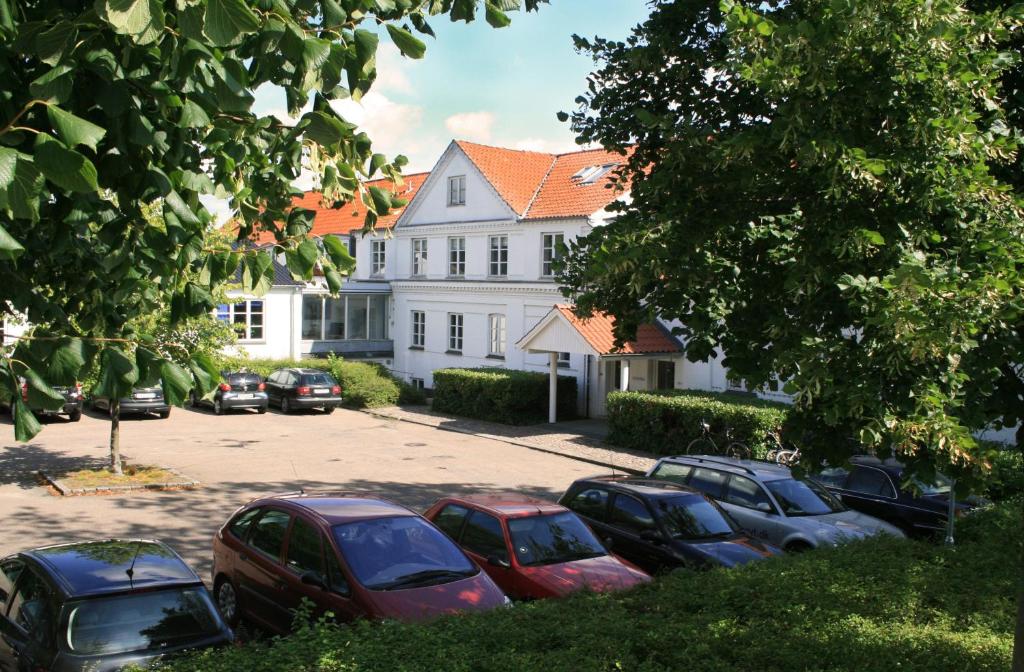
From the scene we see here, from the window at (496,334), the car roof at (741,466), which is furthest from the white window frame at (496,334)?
the car roof at (741,466)

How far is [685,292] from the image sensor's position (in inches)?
296

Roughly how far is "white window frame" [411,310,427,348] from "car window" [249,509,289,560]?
27.3m

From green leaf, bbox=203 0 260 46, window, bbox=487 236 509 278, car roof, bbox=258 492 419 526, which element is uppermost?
window, bbox=487 236 509 278

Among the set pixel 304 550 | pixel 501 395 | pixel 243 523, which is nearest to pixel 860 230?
pixel 304 550

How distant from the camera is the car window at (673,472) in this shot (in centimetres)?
1418

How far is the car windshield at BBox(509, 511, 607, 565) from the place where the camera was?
987cm

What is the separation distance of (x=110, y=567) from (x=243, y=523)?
231cm

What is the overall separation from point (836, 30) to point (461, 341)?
29.1 metres

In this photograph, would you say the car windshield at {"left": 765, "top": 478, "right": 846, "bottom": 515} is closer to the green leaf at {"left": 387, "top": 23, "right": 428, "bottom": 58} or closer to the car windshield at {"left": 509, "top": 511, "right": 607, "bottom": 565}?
the car windshield at {"left": 509, "top": 511, "right": 607, "bottom": 565}

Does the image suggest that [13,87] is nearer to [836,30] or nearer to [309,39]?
[309,39]

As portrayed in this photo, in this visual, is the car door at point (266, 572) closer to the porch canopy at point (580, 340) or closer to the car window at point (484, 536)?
the car window at point (484, 536)

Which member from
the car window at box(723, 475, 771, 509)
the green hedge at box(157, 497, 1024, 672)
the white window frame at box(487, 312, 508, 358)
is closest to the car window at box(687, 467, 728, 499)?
the car window at box(723, 475, 771, 509)

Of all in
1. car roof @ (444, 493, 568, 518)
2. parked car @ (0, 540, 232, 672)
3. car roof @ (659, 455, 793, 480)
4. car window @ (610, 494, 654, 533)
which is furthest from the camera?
car roof @ (659, 455, 793, 480)

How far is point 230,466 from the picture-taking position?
20.4 meters
